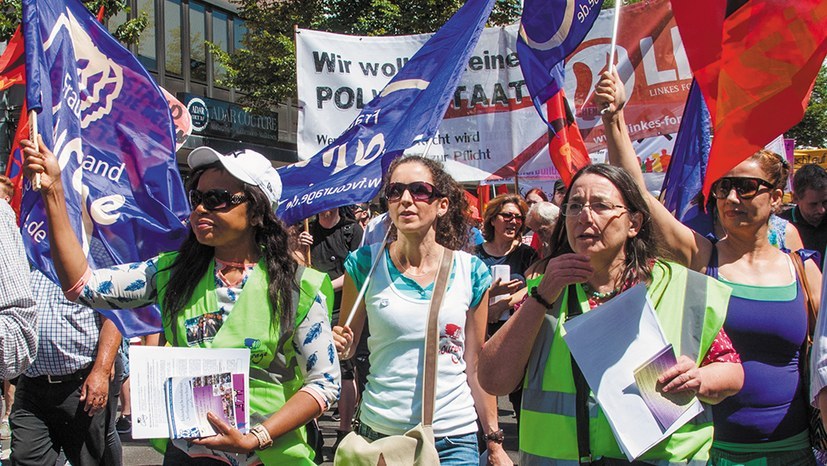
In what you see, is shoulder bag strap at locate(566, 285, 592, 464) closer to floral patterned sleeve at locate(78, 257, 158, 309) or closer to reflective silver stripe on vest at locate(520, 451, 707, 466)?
reflective silver stripe on vest at locate(520, 451, 707, 466)

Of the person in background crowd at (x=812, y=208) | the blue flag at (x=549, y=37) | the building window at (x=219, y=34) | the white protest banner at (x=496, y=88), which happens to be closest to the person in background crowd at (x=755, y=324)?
the blue flag at (x=549, y=37)

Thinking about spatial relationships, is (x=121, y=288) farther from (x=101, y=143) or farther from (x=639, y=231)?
(x=639, y=231)

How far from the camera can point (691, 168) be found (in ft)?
12.8

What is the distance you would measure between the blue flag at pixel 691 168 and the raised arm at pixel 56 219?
2.49m

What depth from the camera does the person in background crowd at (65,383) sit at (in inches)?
178

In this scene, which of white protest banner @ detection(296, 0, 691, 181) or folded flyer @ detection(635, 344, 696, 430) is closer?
folded flyer @ detection(635, 344, 696, 430)

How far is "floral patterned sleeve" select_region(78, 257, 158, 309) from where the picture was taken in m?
3.02

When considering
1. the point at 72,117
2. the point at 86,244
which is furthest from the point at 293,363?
the point at 72,117

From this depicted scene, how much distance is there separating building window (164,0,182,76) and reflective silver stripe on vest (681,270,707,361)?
27.4 metres

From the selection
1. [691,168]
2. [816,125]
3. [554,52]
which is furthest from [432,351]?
[816,125]

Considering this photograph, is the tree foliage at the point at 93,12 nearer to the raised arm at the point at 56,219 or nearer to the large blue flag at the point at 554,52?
the large blue flag at the point at 554,52

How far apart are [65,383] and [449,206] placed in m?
2.25

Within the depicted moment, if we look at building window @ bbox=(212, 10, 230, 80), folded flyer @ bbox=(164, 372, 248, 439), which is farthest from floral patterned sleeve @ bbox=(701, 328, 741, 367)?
building window @ bbox=(212, 10, 230, 80)

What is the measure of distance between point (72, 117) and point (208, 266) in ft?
3.70
